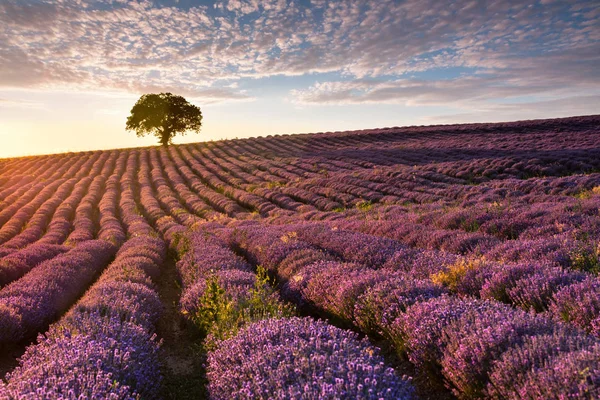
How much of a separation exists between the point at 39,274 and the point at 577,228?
11.1 m

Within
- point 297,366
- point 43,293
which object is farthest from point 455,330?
point 43,293

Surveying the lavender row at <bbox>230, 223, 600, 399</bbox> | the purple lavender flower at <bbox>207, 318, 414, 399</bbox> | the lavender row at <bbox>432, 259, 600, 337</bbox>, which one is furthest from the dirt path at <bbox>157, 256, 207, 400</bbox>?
the lavender row at <bbox>432, 259, 600, 337</bbox>

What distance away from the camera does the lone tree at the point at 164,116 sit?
2168 inches

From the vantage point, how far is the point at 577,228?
772 cm

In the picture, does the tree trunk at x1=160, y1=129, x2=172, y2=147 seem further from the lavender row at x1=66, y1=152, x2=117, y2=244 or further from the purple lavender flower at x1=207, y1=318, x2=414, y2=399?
the purple lavender flower at x1=207, y1=318, x2=414, y2=399

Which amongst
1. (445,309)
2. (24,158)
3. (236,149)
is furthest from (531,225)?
(24,158)

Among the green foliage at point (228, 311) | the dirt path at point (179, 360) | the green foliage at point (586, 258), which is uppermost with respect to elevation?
the green foliage at point (586, 258)

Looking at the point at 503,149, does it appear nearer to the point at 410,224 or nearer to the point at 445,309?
the point at 410,224

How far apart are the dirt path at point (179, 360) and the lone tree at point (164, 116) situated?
51.8 m

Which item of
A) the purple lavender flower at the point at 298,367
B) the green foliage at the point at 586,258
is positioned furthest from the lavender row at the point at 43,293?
the green foliage at the point at 586,258

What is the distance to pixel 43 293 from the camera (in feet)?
24.4

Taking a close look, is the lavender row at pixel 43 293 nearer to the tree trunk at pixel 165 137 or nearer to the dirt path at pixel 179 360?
the dirt path at pixel 179 360

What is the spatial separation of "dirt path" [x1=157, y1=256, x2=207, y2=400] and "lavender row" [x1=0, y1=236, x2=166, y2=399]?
28 cm

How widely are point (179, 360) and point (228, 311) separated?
116 centimetres
